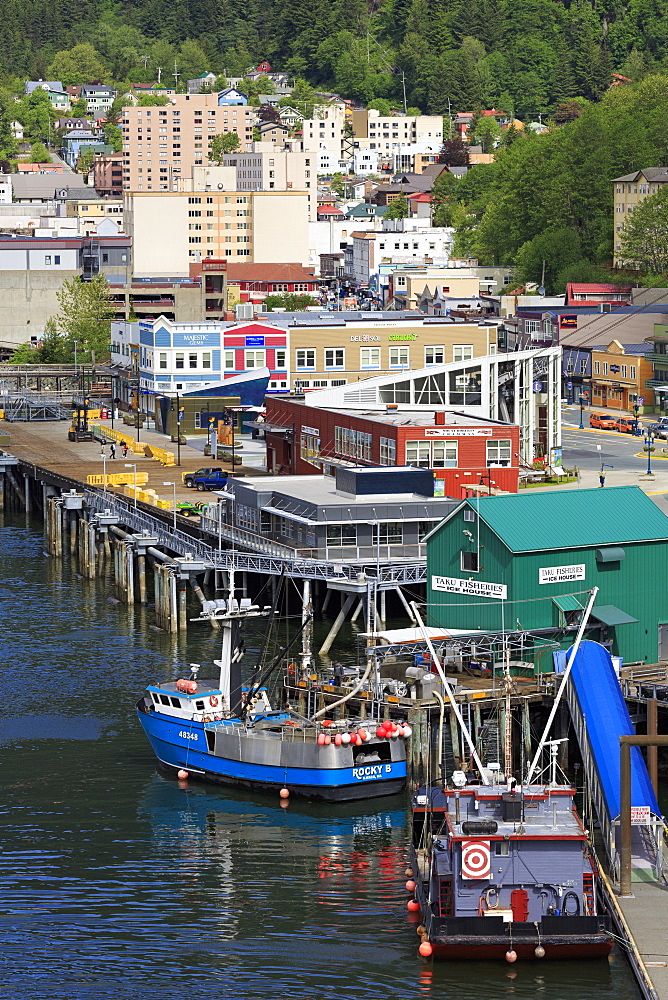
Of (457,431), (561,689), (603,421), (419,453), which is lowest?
(603,421)

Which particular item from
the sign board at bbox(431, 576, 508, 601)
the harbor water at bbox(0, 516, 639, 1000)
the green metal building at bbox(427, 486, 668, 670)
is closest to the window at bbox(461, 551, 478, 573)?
the green metal building at bbox(427, 486, 668, 670)

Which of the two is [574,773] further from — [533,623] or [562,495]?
[562,495]

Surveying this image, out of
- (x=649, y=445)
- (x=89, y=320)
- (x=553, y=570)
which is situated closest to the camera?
(x=553, y=570)

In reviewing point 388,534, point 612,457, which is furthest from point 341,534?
point 612,457

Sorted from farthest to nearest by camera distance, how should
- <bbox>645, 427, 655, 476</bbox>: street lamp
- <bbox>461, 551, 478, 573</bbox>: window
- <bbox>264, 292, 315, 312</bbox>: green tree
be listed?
<bbox>264, 292, 315, 312</bbox>: green tree, <bbox>645, 427, 655, 476</bbox>: street lamp, <bbox>461, 551, 478, 573</bbox>: window

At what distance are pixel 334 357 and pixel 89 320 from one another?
41479 millimetres

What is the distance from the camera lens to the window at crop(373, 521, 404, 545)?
7506 centimetres

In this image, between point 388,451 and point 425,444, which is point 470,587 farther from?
point 388,451

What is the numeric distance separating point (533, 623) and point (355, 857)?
1197 cm

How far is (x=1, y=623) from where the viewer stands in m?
76.3

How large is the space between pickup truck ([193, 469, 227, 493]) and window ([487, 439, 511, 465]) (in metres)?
15.1

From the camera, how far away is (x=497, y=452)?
8588 cm

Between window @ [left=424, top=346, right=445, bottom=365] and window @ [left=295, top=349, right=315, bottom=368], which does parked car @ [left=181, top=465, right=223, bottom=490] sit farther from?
window @ [left=424, top=346, right=445, bottom=365]

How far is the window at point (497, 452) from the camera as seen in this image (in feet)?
281
